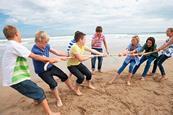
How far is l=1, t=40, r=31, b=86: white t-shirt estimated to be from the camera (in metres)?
3.76

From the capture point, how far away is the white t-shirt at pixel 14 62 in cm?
376

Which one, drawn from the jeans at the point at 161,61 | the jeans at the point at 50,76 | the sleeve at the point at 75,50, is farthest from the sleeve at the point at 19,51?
the jeans at the point at 161,61

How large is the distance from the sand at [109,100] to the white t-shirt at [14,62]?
1143 mm

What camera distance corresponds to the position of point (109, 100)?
16.6 feet

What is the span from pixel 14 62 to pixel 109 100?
2.41 metres

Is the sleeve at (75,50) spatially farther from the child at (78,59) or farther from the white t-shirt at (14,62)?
the white t-shirt at (14,62)

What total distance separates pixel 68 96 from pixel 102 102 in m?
0.93

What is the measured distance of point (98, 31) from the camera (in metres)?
7.56

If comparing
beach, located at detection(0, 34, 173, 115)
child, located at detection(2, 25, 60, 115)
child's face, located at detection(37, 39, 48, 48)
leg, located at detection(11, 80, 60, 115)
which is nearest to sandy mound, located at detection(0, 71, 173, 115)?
beach, located at detection(0, 34, 173, 115)

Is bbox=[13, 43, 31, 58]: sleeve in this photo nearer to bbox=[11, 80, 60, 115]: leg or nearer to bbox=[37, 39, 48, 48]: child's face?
bbox=[11, 80, 60, 115]: leg

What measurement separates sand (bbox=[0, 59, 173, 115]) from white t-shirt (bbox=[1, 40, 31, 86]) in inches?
45.0

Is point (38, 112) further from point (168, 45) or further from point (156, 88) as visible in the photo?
point (168, 45)

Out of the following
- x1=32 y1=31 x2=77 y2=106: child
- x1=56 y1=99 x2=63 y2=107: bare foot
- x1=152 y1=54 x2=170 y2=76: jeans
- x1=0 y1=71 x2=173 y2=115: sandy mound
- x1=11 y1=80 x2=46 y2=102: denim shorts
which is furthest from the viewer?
x1=152 y1=54 x2=170 y2=76: jeans

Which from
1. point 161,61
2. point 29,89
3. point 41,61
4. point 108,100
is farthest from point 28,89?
point 161,61
